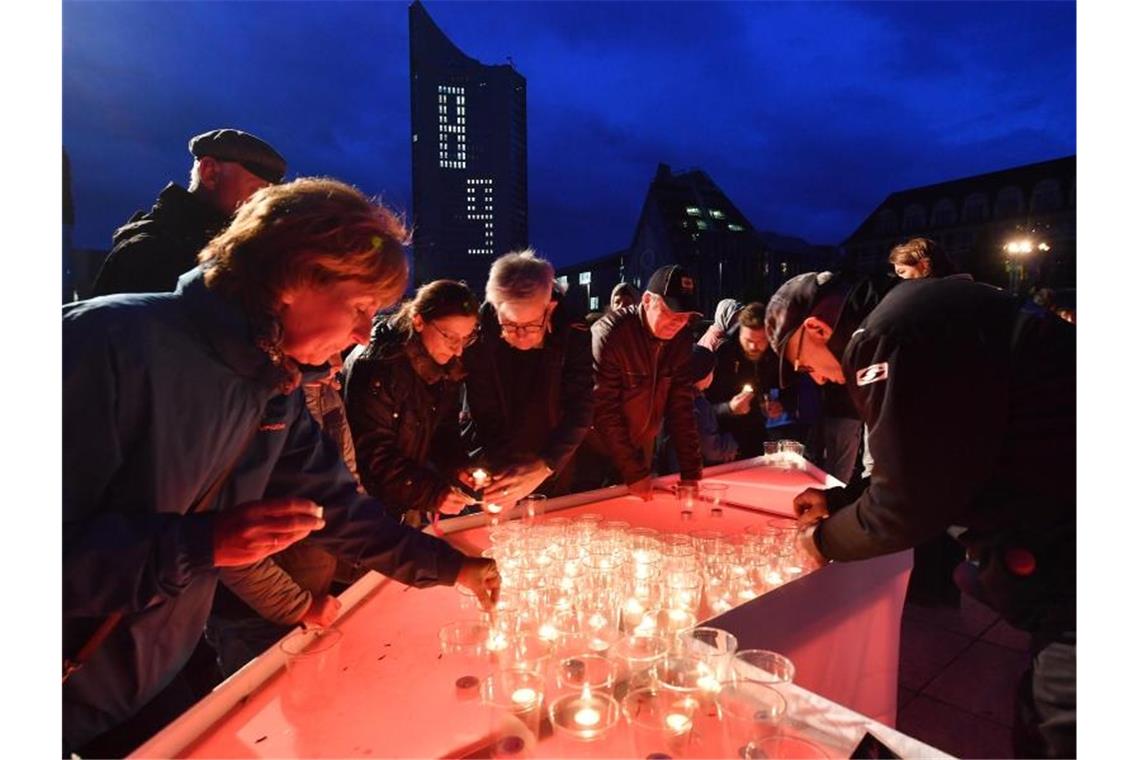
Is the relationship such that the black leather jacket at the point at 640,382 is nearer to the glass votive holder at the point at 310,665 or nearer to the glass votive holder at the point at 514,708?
the glass votive holder at the point at 310,665

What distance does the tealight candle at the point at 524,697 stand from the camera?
126 centimetres

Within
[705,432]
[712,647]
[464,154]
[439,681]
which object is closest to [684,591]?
[712,647]

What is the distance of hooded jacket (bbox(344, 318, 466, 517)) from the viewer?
268cm

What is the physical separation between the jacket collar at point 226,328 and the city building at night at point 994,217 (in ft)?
95.0

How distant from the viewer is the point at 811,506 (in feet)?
7.96

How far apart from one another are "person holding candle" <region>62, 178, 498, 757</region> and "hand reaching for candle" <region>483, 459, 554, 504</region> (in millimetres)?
988

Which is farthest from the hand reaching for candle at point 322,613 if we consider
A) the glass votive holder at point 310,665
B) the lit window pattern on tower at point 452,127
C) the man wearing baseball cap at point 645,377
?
the lit window pattern on tower at point 452,127

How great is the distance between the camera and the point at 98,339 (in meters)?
1.18

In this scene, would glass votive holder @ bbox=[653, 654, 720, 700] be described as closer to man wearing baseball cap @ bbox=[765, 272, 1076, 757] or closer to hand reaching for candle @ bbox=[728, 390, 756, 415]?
man wearing baseball cap @ bbox=[765, 272, 1076, 757]

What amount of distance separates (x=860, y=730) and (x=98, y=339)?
5.50ft

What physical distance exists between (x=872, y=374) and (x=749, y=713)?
797 mm

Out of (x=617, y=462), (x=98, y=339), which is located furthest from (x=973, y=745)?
(x=98, y=339)
